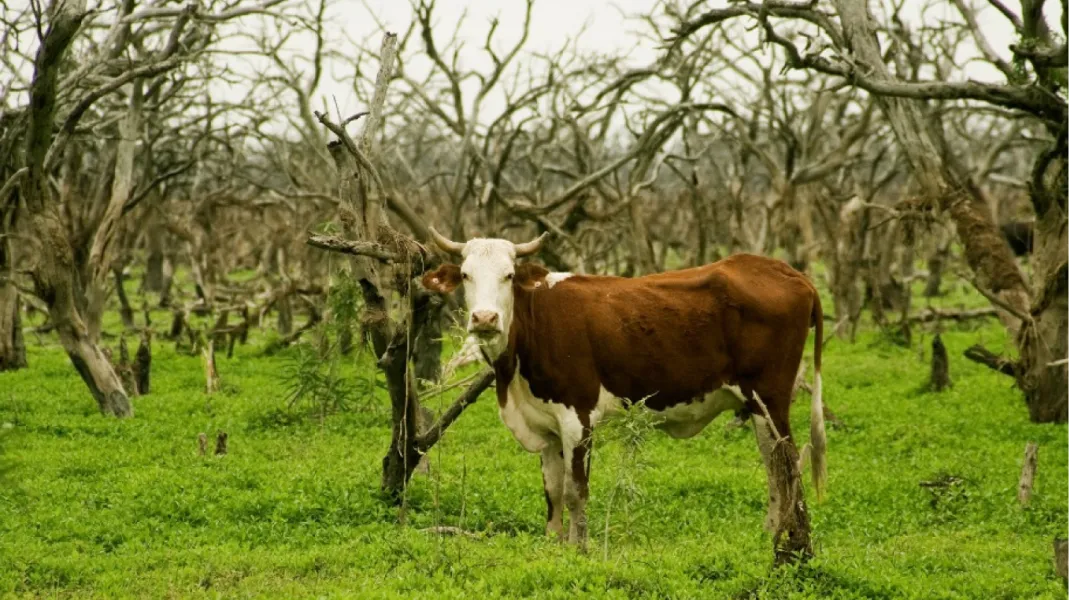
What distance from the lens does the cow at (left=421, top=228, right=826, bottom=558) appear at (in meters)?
8.83

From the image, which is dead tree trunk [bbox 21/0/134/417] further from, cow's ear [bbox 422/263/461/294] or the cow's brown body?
the cow's brown body

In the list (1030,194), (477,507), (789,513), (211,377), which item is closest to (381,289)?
(477,507)

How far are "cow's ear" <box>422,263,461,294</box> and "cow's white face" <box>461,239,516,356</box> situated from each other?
20 cm

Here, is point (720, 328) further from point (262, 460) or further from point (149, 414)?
point (149, 414)

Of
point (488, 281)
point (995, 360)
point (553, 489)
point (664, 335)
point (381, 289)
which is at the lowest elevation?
point (553, 489)

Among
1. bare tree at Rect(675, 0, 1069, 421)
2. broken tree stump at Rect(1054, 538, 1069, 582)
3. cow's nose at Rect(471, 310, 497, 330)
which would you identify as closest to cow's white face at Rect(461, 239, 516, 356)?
cow's nose at Rect(471, 310, 497, 330)

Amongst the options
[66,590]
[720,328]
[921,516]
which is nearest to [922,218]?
[921,516]

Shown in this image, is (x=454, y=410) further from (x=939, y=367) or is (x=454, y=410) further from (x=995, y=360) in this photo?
(x=939, y=367)

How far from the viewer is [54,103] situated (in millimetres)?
12523

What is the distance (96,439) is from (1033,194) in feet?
35.5

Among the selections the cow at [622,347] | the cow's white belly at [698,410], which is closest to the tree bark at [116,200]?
the cow at [622,347]

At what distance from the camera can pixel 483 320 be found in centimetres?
824

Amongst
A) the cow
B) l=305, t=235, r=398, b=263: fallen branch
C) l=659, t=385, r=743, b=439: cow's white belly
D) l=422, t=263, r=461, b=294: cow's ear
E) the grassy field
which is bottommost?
the grassy field

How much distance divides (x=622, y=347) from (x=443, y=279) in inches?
58.3
